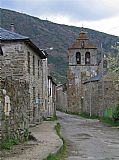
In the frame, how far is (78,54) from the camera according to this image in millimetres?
69688

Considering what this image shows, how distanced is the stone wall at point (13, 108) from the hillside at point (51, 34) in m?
118

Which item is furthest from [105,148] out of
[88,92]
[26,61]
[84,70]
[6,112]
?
[84,70]

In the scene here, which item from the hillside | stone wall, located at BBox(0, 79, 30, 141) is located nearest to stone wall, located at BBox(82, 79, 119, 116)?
stone wall, located at BBox(0, 79, 30, 141)

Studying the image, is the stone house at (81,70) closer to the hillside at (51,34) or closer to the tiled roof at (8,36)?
the tiled roof at (8,36)

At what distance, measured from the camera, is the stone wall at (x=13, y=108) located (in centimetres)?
1420

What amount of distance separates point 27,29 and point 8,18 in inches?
314

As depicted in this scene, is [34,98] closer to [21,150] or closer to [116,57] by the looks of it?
[116,57]

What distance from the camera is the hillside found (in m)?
146

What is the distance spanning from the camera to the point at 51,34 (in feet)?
550

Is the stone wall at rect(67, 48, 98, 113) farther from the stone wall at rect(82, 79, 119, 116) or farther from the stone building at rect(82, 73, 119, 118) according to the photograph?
the stone wall at rect(82, 79, 119, 116)

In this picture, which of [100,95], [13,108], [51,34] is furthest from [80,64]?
[51,34]

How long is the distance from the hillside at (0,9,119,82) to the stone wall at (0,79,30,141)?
387ft

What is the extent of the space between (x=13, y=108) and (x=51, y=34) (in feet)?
503

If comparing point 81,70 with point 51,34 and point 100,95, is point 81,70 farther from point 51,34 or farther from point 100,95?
point 51,34
